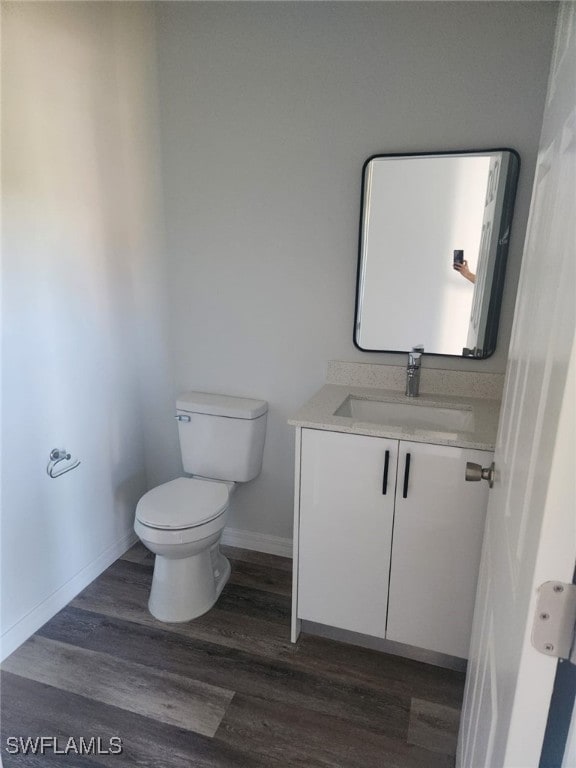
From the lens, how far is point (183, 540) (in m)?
1.80

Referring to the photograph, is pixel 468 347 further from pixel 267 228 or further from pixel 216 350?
pixel 216 350

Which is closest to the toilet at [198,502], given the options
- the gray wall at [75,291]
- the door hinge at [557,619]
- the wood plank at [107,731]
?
the gray wall at [75,291]

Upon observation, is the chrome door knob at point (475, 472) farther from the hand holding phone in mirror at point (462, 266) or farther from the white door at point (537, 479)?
the hand holding phone in mirror at point (462, 266)

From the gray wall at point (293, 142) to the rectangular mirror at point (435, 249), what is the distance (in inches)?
2.2

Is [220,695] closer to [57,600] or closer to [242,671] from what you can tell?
[242,671]

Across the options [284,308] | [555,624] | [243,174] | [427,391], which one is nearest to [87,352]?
[284,308]

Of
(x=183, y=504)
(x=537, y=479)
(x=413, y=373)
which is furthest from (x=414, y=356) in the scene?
(x=537, y=479)

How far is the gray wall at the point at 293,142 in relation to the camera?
1.67m

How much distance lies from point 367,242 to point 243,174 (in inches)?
24.4

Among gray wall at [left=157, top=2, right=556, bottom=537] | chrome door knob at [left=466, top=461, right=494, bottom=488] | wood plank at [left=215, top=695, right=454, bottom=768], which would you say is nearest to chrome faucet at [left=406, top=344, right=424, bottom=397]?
gray wall at [left=157, top=2, right=556, bottom=537]

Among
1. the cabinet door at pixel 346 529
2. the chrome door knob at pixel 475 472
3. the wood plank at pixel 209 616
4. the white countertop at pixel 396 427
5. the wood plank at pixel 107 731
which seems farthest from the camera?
the wood plank at pixel 209 616

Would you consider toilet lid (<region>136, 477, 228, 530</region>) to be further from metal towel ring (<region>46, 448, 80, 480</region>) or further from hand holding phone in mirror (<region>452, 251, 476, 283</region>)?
hand holding phone in mirror (<region>452, 251, 476, 283</region>)

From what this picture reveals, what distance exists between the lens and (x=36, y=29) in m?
1.60

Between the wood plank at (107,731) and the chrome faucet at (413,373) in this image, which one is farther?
the chrome faucet at (413,373)
